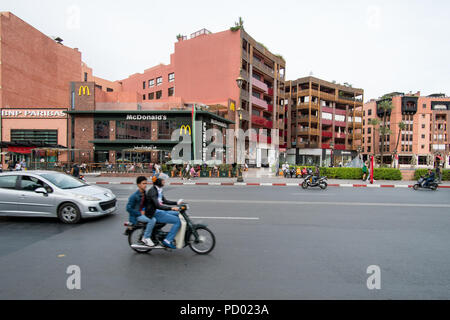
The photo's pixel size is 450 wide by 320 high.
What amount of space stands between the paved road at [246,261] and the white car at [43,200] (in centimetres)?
32

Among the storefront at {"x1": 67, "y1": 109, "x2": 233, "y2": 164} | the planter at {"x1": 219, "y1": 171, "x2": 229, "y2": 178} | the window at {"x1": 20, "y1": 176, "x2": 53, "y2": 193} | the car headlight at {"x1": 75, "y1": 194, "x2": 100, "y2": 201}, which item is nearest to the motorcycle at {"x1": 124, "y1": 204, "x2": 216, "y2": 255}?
the car headlight at {"x1": 75, "y1": 194, "x2": 100, "y2": 201}

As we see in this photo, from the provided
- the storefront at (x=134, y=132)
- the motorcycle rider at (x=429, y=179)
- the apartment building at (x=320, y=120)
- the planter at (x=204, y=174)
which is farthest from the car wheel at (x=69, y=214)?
the apartment building at (x=320, y=120)

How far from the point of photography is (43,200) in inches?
267

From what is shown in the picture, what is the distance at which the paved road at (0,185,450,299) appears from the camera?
3.43m

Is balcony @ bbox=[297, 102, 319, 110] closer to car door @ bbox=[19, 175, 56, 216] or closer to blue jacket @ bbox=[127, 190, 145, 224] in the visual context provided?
car door @ bbox=[19, 175, 56, 216]

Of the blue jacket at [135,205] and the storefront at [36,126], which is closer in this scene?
the blue jacket at [135,205]

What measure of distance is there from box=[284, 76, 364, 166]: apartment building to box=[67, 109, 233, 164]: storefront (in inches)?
1169

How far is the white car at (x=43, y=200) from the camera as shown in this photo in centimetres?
676

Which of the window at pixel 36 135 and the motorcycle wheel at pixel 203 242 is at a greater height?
the window at pixel 36 135

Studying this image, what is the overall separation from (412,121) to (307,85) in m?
39.0

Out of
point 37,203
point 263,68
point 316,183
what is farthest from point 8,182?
point 263,68

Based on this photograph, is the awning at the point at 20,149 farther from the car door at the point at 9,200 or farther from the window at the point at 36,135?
the car door at the point at 9,200
